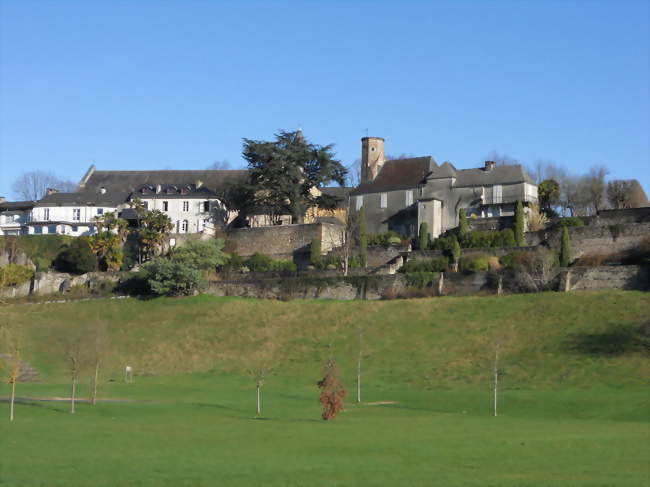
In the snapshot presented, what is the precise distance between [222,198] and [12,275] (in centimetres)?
1935

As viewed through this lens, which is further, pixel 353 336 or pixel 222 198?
pixel 222 198

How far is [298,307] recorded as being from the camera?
61.6 m

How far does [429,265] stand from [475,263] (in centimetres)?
360

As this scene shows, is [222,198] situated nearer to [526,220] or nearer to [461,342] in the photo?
[526,220]

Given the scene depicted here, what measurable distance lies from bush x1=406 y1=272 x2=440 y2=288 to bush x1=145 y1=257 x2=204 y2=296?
48.7 ft

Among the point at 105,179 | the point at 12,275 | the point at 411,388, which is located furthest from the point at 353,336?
the point at 105,179

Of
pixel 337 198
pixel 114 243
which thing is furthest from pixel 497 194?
pixel 114 243

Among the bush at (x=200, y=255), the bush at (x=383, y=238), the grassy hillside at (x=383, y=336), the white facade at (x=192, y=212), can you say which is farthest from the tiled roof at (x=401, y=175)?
the grassy hillside at (x=383, y=336)

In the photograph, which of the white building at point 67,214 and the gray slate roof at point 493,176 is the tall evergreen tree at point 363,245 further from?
the white building at point 67,214

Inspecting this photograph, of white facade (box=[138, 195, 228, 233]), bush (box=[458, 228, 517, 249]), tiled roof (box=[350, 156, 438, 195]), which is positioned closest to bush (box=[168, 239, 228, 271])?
white facade (box=[138, 195, 228, 233])

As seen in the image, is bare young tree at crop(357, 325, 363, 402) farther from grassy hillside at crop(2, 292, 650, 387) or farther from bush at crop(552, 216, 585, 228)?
bush at crop(552, 216, 585, 228)

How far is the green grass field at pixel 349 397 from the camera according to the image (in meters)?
21.6

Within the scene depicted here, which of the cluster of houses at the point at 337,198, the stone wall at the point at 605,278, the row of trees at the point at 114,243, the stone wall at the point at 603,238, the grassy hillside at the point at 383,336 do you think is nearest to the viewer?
the grassy hillside at the point at 383,336

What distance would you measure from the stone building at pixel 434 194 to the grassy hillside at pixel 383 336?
14570 millimetres
